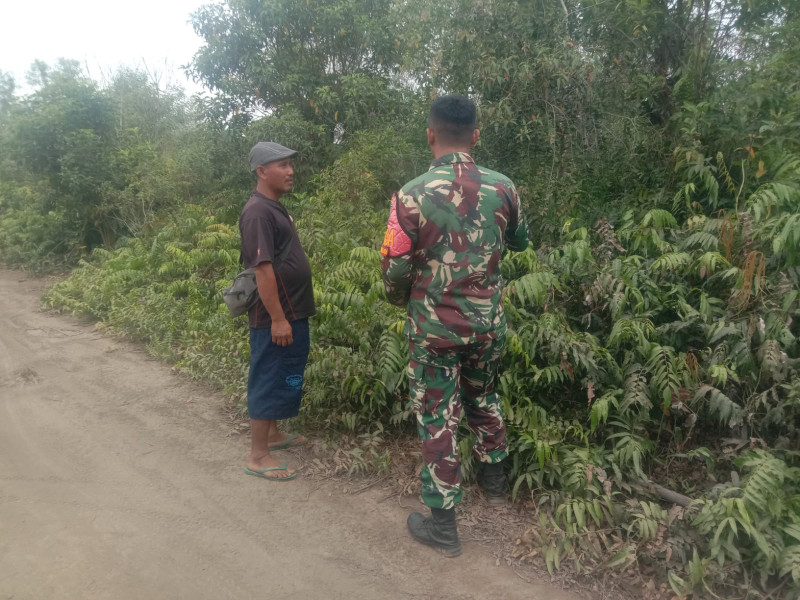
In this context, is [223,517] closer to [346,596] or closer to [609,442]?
[346,596]

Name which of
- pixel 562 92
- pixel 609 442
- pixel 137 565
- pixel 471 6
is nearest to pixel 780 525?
pixel 609 442

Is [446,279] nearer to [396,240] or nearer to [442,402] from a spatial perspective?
[396,240]

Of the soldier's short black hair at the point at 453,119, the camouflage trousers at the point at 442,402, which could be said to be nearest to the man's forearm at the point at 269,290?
the camouflage trousers at the point at 442,402

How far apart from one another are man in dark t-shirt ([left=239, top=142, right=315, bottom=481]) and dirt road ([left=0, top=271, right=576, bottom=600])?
15.8 inches

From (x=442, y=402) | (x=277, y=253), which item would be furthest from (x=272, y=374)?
(x=442, y=402)

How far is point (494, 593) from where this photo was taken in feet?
8.45

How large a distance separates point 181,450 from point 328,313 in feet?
4.61

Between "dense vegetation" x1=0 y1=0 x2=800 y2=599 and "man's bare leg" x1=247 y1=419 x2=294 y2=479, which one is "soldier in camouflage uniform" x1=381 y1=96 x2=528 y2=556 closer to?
"dense vegetation" x1=0 y1=0 x2=800 y2=599

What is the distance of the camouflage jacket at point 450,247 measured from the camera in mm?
2693

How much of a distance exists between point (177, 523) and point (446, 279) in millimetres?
1946

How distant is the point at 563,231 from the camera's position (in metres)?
4.72

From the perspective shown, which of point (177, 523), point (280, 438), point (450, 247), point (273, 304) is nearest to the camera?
point (450, 247)

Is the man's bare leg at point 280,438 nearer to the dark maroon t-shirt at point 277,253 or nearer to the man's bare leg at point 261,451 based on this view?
the man's bare leg at point 261,451

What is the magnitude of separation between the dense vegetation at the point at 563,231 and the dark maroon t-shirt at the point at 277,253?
76 cm
